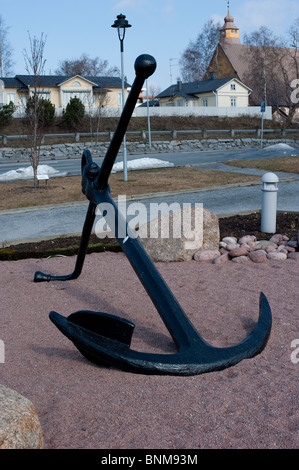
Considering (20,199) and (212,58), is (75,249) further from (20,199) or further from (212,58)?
(212,58)

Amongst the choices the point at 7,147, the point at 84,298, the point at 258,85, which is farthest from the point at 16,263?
the point at 258,85

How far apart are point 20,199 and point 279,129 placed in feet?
98.5

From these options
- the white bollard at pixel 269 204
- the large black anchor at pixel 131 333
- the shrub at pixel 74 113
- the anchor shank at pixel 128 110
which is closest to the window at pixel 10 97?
the shrub at pixel 74 113

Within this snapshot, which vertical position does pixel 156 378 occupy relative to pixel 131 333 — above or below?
below

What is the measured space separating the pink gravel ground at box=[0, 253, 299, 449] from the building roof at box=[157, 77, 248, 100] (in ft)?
142

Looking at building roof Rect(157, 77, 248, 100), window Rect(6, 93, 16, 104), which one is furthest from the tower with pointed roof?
window Rect(6, 93, 16, 104)

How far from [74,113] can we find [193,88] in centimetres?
1943

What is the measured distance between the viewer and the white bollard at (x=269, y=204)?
6520mm

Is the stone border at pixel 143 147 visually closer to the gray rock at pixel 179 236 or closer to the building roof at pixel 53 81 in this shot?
the building roof at pixel 53 81

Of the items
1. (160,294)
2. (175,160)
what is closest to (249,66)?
(175,160)

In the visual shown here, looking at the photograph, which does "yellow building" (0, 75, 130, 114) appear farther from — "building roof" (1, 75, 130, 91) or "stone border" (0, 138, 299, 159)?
"stone border" (0, 138, 299, 159)

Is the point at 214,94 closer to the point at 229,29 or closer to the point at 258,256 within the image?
the point at 229,29

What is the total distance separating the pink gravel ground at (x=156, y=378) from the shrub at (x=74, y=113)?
29485mm

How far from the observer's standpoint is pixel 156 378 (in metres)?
2.78
